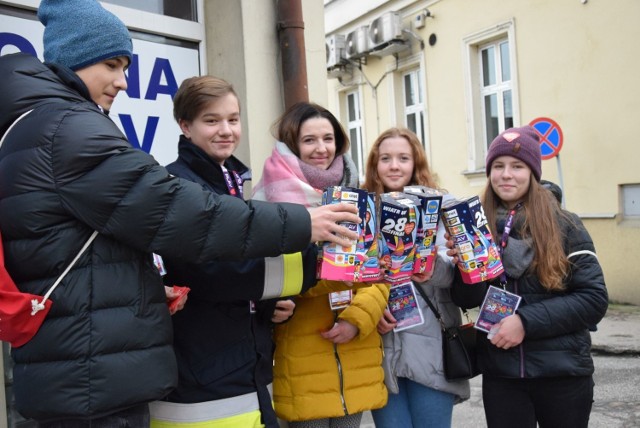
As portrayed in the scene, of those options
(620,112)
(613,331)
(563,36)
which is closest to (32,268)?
(613,331)

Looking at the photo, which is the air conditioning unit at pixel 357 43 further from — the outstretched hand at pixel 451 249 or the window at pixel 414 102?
the outstretched hand at pixel 451 249

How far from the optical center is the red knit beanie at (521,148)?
2816 millimetres

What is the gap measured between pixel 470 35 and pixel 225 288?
9724 mm

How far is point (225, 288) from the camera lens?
2.07m

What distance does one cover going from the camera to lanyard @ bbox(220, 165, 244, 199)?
2.28m

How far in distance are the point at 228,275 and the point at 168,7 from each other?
2.33 m

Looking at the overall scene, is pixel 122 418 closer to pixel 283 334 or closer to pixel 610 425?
pixel 283 334

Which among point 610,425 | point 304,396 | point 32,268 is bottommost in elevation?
point 610,425

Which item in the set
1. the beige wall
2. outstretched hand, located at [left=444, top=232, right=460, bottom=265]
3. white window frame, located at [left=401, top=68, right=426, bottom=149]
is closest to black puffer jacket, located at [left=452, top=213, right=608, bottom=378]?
outstretched hand, located at [left=444, top=232, right=460, bottom=265]

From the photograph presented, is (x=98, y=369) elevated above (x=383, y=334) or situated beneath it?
elevated above

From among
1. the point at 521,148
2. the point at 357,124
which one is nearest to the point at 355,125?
the point at 357,124

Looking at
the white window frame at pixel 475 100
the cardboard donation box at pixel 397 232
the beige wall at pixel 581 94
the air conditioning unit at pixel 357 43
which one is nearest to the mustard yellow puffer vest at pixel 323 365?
the cardboard donation box at pixel 397 232

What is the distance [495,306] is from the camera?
2.71 meters

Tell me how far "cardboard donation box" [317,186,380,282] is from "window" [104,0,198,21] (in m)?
2.18
